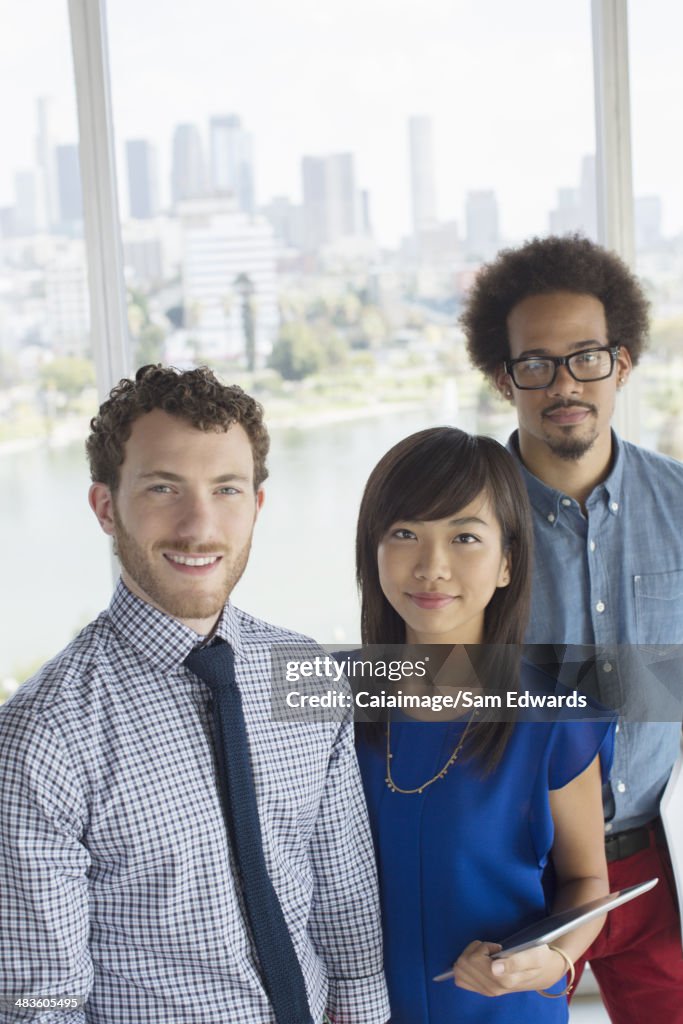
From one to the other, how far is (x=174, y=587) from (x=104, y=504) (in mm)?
175

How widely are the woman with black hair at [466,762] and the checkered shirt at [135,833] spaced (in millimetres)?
156

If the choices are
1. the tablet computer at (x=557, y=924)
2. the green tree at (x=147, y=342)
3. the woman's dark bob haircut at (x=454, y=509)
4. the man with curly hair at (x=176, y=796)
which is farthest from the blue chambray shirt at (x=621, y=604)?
the green tree at (x=147, y=342)

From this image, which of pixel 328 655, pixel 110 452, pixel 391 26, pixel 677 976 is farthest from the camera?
pixel 391 26

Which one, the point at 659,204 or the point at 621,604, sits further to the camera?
the point at 659,204

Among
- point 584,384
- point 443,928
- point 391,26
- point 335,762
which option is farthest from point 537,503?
point 391,26

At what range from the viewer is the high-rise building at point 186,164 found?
2371mm

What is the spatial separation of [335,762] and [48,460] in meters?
1.29

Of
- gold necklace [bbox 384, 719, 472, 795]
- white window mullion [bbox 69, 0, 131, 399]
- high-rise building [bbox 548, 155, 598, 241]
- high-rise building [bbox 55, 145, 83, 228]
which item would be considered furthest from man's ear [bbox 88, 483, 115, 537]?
high-rise building [bbox 548, 155, 598, 241]

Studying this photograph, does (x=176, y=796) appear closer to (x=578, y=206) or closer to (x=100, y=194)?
(x=100, y=194)

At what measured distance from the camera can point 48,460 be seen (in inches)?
96.9

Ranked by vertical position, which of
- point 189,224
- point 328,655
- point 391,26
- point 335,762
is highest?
point 391,26

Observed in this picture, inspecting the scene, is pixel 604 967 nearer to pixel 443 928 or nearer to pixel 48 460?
pixel 443 928

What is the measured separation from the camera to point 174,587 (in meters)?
1.38

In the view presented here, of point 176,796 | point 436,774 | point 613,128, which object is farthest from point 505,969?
point 613,128
